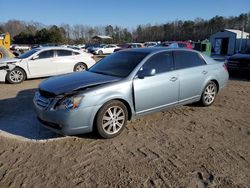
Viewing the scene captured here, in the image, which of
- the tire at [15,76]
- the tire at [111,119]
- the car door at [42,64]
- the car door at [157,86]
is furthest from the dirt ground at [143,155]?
the car door at [42,64]

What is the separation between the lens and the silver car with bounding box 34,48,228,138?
3960mm

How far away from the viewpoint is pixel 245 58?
34.4 feet

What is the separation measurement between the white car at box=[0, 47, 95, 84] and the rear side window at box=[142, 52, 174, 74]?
6.41 metres

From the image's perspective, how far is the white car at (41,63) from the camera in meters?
9.36

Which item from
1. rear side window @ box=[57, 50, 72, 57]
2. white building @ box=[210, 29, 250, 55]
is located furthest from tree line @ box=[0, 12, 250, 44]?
rear side window @ box=[57, 50, 72, 57]

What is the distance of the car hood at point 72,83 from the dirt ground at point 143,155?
2.99ft

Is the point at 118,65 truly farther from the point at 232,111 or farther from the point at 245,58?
the point at 245,58

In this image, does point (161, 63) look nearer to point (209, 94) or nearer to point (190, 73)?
point (190, 73)

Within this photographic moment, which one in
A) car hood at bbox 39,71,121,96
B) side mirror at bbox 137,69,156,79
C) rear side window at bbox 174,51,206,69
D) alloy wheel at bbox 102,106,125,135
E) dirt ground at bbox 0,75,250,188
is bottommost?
dirt ground at bbox 0,75,250,188

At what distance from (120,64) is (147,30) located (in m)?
93.6

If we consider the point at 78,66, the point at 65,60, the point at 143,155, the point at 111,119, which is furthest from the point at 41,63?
the point at 143,155

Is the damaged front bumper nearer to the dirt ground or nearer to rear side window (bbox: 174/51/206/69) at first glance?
the dirt ground

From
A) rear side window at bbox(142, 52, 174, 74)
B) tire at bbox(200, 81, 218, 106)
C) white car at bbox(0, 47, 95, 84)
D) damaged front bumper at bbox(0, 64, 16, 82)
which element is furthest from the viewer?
white car at bbox(0, 47, 95, 84)

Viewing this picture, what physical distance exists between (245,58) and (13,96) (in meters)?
9.47
